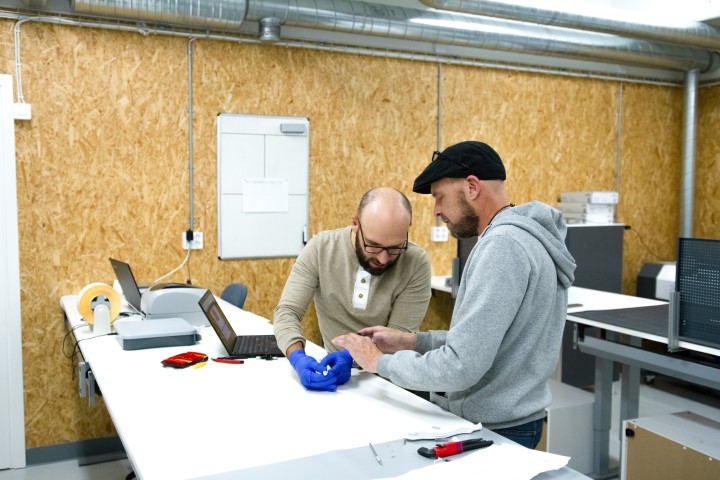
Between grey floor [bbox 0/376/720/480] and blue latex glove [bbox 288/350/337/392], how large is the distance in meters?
2.06

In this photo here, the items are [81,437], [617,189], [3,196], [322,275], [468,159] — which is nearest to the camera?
[468,159]

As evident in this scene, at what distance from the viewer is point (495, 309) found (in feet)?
4.97

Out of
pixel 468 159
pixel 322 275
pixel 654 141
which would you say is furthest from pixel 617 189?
pixel 468 159

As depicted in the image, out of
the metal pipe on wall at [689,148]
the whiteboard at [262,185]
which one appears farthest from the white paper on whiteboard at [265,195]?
the metal pipe on wall at [689,148]

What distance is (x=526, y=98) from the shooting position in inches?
211

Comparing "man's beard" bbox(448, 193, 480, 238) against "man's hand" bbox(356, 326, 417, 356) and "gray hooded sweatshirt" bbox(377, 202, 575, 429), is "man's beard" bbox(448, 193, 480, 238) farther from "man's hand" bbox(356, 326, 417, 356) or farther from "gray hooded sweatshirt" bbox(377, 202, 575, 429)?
"man's hand" bbox(356, 326, 417, 356)

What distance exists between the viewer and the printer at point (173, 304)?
3139mm

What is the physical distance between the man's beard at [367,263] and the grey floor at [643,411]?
1.81m

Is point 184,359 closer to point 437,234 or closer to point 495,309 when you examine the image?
point 495,309

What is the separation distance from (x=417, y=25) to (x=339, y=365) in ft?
10.2

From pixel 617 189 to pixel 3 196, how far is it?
483cm

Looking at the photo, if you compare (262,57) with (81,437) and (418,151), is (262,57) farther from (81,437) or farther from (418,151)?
(81,437)

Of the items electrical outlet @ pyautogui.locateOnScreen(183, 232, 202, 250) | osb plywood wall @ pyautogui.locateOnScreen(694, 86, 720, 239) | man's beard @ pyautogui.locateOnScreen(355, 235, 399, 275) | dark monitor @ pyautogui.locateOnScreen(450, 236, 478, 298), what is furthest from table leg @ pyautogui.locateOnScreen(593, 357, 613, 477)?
osb plywood wall @ pyautogui.locateOnScreen(694, 86, 720, 239)

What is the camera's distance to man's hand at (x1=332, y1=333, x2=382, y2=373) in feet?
6.06
